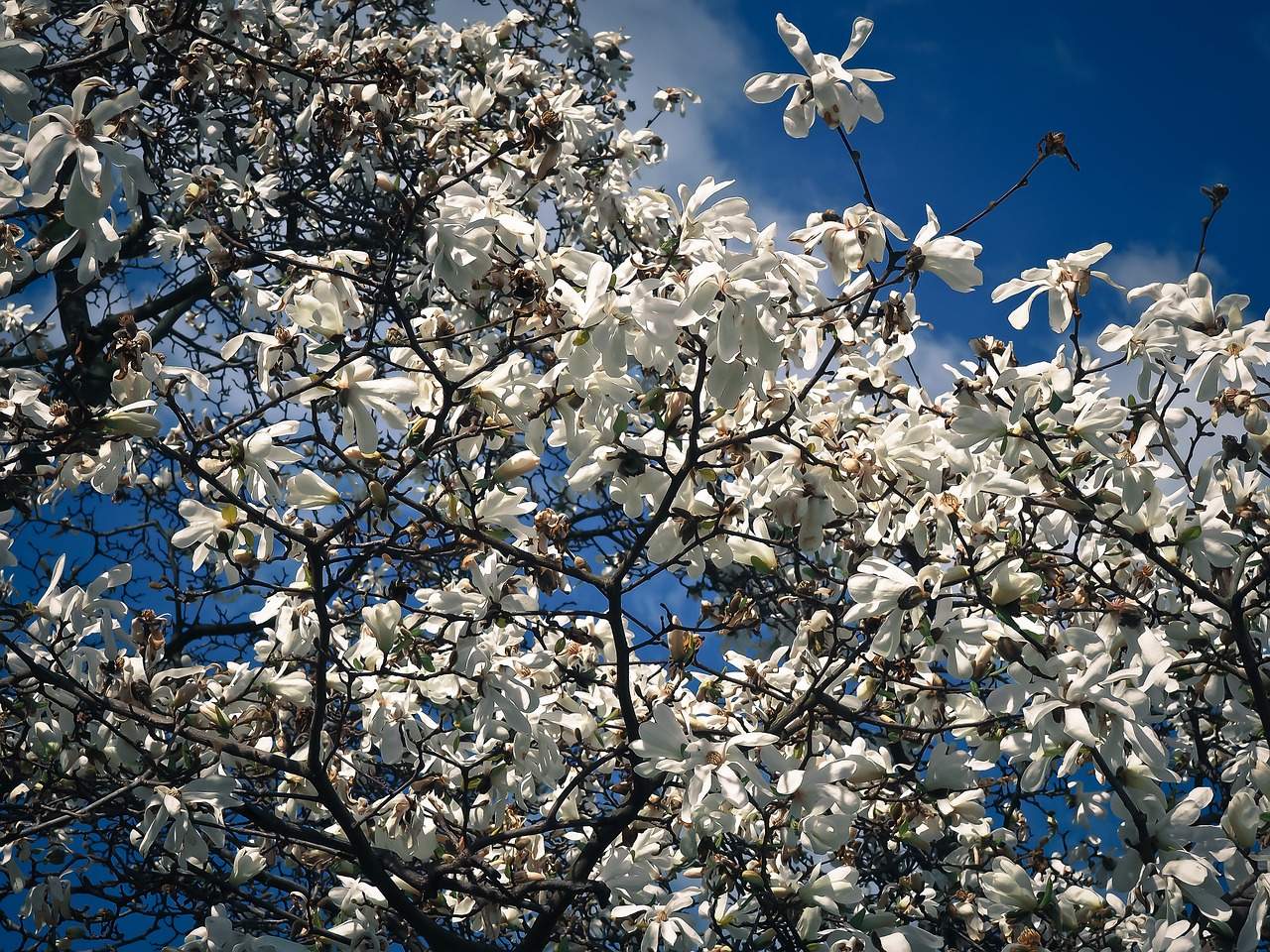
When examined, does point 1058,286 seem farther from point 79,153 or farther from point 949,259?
point 79,153

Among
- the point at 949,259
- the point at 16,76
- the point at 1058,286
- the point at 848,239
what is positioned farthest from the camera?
the point at 1058,286

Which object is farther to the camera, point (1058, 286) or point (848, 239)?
point (1058, 286)

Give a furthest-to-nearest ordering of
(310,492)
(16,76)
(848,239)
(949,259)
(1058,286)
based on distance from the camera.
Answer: (1058,286) < (310,492) < (848,239) < (949,259) < (16,76)

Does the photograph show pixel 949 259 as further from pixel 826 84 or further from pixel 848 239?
pixel 826 84

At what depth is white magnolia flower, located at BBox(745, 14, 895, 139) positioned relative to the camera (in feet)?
6.91

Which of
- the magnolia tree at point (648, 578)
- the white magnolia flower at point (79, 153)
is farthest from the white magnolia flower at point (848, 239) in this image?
the white magnolia flower at point (79, 153)

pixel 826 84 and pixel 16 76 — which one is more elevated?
pixel 826 84

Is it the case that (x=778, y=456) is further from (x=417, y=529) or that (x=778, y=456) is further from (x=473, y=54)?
(x=473, y=54)

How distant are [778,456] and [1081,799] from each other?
150 cm

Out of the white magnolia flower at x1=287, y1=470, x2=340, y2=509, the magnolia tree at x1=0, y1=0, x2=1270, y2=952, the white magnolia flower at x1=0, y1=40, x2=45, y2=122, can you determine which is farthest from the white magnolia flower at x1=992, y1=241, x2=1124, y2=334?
the white magnolia flower at x1=0, y1=40, x2=45, y2=122

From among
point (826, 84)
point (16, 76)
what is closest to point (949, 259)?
point (826, 84)

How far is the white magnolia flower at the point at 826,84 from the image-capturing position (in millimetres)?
2105

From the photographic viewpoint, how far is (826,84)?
212 centimetres

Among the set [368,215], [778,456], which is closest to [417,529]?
[778,456]
